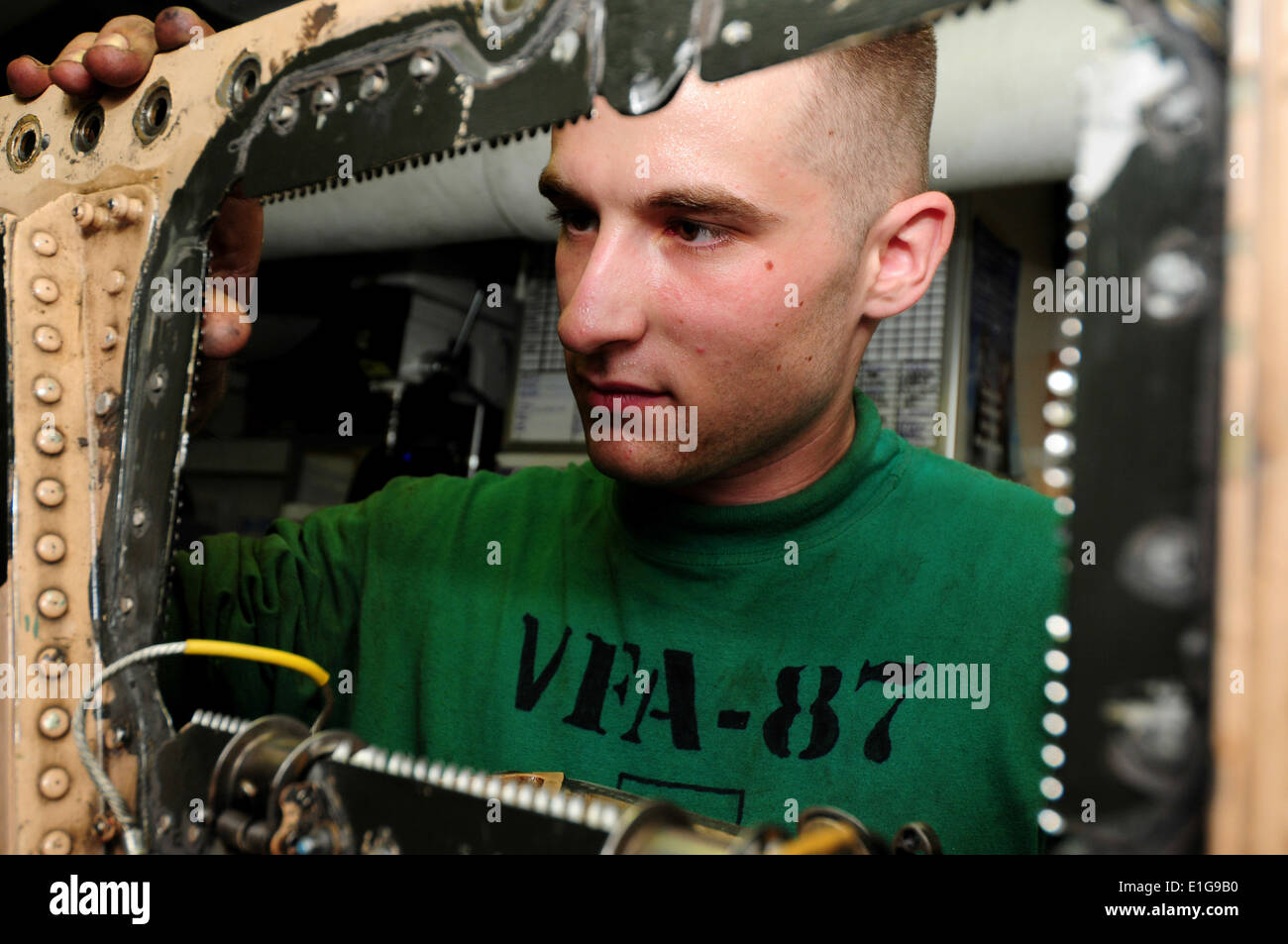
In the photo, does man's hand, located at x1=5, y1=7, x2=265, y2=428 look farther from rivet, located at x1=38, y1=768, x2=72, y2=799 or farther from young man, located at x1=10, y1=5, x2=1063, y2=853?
rivet, located at x1=38, y1=768, x2=72, y2=799

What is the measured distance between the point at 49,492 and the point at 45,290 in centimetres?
14

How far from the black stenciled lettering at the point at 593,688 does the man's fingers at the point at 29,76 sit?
0.69 metres

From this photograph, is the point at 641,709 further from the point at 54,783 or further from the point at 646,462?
the point at 54,783

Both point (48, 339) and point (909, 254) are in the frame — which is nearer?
point (48, 339)

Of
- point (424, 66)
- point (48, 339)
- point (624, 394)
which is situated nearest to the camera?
point (424, 66)

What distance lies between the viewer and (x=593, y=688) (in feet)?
2.68

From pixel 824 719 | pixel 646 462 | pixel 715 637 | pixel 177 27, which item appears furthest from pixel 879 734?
pixel 177 27

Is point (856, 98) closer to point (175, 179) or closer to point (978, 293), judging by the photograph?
point (175, 179)

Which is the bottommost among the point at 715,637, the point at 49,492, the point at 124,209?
the point at 715,637

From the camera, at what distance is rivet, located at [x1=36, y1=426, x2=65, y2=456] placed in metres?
0.60

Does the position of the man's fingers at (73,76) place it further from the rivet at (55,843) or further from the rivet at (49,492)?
the rivet at (55,843)

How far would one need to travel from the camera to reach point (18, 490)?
1.92 ft

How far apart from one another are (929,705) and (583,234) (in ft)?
1.59
